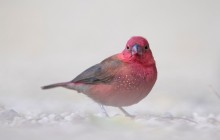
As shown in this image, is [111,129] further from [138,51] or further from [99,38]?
[99,38]

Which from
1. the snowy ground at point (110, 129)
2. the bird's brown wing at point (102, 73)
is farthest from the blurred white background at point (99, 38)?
the snowy ground at point (110, 129)

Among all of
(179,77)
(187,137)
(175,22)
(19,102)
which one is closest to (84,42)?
(175,22)

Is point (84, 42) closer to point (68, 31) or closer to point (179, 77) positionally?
point (68, 31)

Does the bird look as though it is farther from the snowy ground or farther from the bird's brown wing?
the snowy ground

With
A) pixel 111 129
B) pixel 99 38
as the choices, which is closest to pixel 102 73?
pixel 111 129

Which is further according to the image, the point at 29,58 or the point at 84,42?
the point at 84,42

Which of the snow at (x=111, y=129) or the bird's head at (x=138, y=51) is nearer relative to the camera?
the snow at (x=111, y=129)

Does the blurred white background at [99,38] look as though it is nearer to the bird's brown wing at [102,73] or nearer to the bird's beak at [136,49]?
the bird's brown wing at [102,73]
